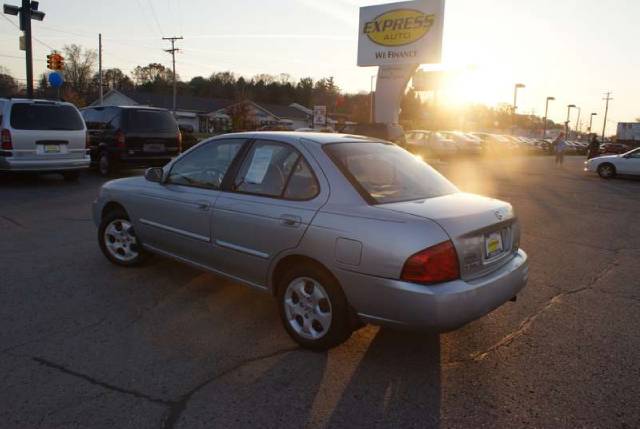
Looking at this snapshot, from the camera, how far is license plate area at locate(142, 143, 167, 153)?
12.4 meters

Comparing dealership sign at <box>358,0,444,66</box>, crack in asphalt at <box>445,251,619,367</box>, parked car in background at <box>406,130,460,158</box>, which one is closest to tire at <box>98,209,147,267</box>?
crack in asphalt at <box>445,251,619,367</box>

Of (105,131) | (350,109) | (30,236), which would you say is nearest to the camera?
(30,236)

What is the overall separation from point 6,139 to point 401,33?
18525 mm

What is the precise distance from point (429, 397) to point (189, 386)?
4.81 feet

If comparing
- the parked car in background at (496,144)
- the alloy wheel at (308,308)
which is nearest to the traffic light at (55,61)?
the alloy wheel at (308,308)

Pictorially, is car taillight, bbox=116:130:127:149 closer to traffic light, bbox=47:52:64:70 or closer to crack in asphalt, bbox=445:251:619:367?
crack in asphalt, bbox=445:251:619:367

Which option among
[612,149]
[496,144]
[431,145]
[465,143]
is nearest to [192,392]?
[431,145]

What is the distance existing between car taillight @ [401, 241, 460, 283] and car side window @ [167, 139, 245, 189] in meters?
1.91

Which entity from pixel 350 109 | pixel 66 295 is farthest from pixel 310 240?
pixel 350 109

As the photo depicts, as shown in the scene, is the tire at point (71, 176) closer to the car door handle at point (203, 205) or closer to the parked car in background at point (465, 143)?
the car door handle at point (203, 205)

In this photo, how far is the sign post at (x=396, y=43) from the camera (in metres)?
22.8

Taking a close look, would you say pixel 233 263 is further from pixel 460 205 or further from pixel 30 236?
pixel 30 236

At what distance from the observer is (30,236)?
21.6ft

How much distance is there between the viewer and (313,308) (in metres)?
3.46
